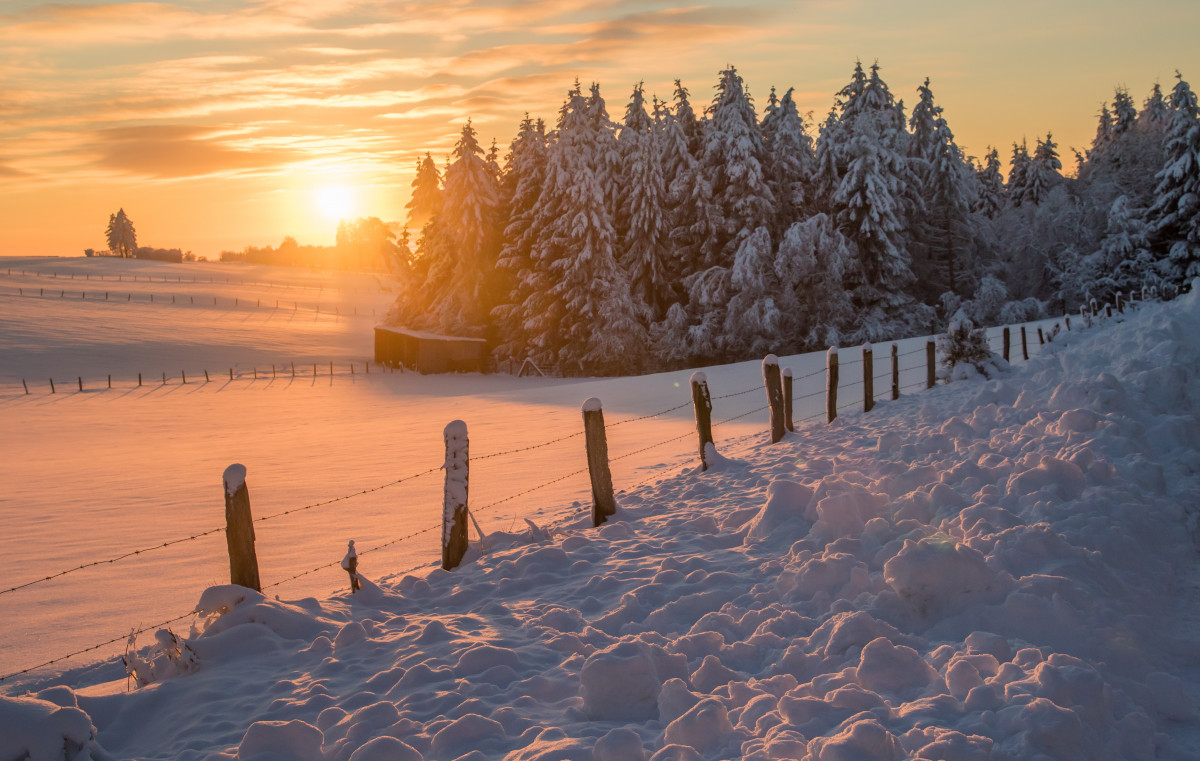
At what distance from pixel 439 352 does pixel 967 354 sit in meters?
35.2

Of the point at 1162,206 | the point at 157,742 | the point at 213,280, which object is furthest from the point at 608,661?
the point at 213,280

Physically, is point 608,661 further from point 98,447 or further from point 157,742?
point 98,447

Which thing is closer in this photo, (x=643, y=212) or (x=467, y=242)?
(x=643, y=212)

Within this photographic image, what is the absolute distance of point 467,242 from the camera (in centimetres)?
4994

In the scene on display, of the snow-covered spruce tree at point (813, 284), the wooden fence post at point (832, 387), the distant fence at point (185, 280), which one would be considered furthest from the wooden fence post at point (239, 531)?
the distant fence at point (185, 280)

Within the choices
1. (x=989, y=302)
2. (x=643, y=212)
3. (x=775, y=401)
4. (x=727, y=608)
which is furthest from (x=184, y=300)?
(x=727, y=608)

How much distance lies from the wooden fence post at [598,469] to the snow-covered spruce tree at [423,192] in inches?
2122

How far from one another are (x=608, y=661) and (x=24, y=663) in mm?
5390

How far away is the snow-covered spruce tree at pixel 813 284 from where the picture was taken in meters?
39.7

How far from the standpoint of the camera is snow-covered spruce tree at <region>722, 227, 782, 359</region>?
3981 cm

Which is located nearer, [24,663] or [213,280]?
[24,663]

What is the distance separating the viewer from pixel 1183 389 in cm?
916

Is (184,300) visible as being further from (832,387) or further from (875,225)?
(832,387)

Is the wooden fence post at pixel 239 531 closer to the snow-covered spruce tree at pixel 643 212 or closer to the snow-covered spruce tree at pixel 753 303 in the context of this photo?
the snow-covered spruce tree at pixel 753 303
